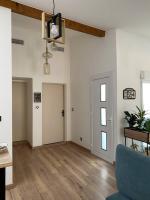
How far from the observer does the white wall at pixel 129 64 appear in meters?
3.86

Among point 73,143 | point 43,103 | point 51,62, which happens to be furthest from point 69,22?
point 73,143

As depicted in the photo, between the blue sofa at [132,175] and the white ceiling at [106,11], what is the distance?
7.84 ft

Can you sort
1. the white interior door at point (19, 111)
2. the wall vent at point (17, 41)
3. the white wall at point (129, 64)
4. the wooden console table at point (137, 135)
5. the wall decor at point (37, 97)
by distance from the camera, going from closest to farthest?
1. the wooden console table at point (137, 135)
2. the white wall at point (129, 64)
3. the wall vent at point (17, 41)
4. the wall decor at point (37, 97)
5. the white interior door at point (19, 111)

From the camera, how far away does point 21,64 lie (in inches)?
192

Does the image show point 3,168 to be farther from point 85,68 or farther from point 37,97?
point 85,68

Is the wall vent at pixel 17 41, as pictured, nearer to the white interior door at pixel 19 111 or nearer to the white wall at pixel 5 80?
the white interior door at pixel 19 111

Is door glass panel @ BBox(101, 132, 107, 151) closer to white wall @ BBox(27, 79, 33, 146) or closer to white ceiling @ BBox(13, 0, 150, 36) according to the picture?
white wall @ BBox(27, 79, 33, 146)

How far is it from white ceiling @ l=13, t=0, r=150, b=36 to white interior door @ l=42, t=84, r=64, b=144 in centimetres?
253

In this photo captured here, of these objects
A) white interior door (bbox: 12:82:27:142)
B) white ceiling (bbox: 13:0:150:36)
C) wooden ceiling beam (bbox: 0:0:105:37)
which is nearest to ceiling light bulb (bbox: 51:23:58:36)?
white ceiling (bbox: 13:0:150:36)

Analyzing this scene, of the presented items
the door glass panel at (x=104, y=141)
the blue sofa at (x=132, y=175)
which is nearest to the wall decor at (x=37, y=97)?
the door glass panel at (x=104, y=141)

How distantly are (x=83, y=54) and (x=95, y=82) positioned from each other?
106 centimetres

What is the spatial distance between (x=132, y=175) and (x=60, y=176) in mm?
1897

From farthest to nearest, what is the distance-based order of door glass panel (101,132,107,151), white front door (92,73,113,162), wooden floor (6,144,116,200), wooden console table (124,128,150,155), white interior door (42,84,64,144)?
white interior door (42,84,64,144), door glass panel (101,132,107,151), white front door (92,73,113,162), wooden console table (124,128,150,155), wooden floor (6,144,116,200)

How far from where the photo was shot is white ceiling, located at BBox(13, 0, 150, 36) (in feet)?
9.34
